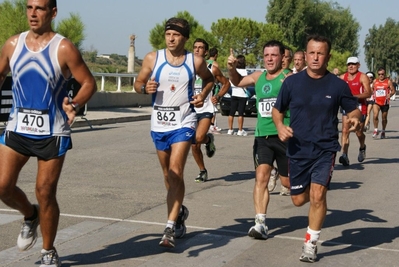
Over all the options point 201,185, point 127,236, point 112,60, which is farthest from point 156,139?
point 112,60

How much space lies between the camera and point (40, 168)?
589 cm

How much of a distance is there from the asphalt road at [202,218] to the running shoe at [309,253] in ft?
0.25

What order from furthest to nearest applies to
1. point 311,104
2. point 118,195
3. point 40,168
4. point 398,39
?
point 398,39 → point 118,195 → point 311,104 → point 40,168

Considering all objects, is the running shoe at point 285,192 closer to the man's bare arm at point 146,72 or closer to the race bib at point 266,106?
the race bib at point 266,106

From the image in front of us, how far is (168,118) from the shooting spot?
7.14m

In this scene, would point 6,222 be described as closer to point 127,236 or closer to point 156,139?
point 127,236

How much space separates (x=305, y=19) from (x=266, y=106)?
78.5 meters

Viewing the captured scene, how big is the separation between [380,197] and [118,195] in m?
3.46

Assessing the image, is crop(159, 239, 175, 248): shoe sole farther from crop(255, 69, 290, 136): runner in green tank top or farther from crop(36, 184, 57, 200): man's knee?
crop(255, 69, 290, 136): runner in green tank top

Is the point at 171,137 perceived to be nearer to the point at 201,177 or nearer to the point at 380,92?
the point at 201,177

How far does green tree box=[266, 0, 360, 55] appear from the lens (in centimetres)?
8375

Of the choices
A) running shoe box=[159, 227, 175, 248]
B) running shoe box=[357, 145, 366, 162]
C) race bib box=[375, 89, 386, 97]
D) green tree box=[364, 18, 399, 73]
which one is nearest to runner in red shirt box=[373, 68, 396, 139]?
race bib box=[375, 89, 386, 97]

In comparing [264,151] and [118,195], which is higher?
[264,151]


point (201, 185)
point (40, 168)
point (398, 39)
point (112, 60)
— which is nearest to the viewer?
point (40, 168)
